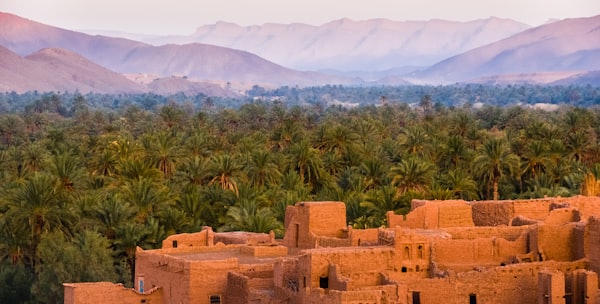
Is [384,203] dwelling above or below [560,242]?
above

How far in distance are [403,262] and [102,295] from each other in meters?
8.87

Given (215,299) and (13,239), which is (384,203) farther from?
(215,299)

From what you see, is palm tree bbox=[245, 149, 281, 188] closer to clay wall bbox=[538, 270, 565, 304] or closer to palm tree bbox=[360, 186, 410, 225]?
palm tree bbox=[360, 186, 410, 225]

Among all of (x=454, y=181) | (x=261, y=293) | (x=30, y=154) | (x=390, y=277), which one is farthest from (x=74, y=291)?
(x=30, y=154)

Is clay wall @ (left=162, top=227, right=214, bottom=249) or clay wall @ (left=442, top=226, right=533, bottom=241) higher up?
clay wall @ (left=442, top=226, right=533, bottom=241)

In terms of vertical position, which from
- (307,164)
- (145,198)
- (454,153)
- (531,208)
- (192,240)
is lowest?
(192,240)

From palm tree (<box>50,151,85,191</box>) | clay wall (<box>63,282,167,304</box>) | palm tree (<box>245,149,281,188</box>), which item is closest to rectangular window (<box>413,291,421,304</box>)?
clay wall (<box>63,282,167,304</box>)

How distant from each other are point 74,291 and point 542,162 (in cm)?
3357

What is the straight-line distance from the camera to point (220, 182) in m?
63.2

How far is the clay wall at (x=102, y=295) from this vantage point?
38719mm

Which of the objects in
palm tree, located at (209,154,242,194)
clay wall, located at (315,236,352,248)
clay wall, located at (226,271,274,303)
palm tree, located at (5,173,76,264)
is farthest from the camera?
palm tree, located at (209,154,242,194)

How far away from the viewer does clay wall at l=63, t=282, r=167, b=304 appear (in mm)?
38719

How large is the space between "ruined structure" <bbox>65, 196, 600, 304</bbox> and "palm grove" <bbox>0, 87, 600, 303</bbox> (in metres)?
8.19

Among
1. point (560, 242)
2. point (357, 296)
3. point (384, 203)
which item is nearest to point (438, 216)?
point (560, 242)
